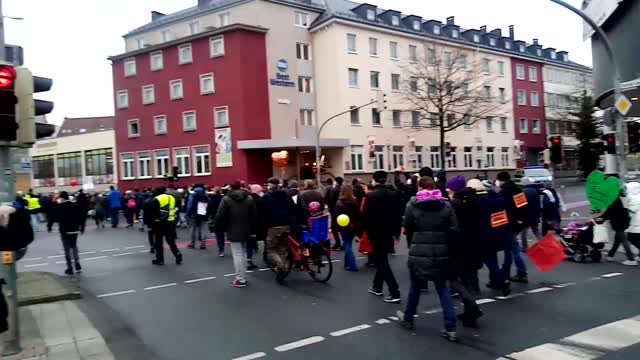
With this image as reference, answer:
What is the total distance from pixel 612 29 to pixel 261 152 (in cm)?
2625

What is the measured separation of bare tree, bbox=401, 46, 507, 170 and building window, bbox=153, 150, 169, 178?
803 inches

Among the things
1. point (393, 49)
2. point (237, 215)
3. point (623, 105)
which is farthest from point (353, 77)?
point (237, 215)

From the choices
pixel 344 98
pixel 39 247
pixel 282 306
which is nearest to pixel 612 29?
pixel 282 306

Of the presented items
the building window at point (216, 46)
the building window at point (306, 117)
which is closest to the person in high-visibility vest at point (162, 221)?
the building window at point (216, 46)

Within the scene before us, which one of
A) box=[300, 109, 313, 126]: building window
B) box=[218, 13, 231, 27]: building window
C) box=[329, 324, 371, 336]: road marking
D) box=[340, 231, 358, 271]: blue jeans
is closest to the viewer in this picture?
box=[329, 324, 371, 336]: road marking

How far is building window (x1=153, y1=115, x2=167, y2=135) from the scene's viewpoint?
44.4 m

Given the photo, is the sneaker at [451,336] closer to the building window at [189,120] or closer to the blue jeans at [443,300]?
the blue jeans at [443,300]

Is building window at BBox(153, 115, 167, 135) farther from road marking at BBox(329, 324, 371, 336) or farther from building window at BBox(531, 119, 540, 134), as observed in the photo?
road marking at BBox(329, 324, 371, 336)

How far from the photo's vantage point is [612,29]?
18297 millimetres

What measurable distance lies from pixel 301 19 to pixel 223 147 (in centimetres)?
1264

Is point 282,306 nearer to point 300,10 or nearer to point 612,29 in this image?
point 612,29

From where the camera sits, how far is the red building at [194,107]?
3978cm

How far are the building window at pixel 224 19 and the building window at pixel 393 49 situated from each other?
13.6m

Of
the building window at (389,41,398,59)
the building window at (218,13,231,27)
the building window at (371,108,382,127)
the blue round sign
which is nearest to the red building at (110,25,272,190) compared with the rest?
the blue round sign
